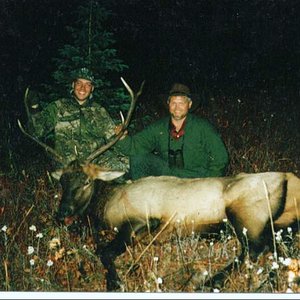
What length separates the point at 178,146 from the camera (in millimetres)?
3387

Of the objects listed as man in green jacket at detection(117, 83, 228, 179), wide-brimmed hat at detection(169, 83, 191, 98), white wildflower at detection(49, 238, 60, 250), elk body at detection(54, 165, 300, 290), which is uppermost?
wide-brimmed hat at detection(169, 83, 191, 98)

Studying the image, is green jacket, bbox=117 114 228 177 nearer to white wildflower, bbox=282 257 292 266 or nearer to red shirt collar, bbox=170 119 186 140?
red shirt collar, bbox=170 119 186 140

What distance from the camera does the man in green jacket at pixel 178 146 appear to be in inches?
131

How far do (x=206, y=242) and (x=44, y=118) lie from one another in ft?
4.52

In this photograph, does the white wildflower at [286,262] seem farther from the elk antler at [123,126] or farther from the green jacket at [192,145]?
the elk antler at [123,126]

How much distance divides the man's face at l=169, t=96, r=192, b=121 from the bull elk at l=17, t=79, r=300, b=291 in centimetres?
24

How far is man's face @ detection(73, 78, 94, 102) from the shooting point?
3521mm

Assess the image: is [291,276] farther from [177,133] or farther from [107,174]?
[107,174]

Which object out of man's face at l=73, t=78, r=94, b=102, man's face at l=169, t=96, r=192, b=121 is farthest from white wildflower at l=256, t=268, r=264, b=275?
man's face at l=73, t=78, r=94, b=102

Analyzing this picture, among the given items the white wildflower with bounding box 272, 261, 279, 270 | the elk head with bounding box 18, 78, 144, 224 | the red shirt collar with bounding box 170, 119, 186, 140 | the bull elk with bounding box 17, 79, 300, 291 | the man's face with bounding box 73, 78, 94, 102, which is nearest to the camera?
the white wildflower with bounding box 272, 261, 279, 270

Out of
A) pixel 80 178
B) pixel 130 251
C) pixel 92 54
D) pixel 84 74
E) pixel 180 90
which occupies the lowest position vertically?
pixel 130 251

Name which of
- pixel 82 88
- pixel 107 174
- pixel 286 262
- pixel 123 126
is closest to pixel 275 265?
pixel 286 262

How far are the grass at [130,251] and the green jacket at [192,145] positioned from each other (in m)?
0.10

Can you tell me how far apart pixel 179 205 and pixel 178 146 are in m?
0.41
